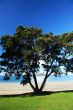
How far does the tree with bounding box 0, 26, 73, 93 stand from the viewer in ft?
98.0

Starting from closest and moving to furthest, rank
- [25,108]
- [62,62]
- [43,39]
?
[25,108] < [43,39] < [62,62]

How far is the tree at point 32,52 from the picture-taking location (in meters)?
29.9

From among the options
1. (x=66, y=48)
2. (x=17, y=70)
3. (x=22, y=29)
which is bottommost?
(x=17, y=70)

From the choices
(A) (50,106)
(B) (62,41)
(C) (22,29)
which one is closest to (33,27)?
(C) (22,29)

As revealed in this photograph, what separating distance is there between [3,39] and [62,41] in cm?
682

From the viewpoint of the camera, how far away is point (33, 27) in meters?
30.6

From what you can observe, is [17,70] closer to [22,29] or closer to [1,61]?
[1,61]

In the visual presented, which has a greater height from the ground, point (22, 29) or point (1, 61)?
point (22, 29)

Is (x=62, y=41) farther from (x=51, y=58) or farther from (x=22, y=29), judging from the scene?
(x=22, y=29)

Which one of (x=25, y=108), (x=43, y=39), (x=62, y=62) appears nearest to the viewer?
(x=25, y=108)

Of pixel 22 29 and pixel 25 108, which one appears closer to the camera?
pixel 25 108

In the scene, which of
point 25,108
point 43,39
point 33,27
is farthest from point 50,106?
point 33,27

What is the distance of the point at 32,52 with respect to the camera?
96.6ft

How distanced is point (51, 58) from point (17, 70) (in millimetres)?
4237
